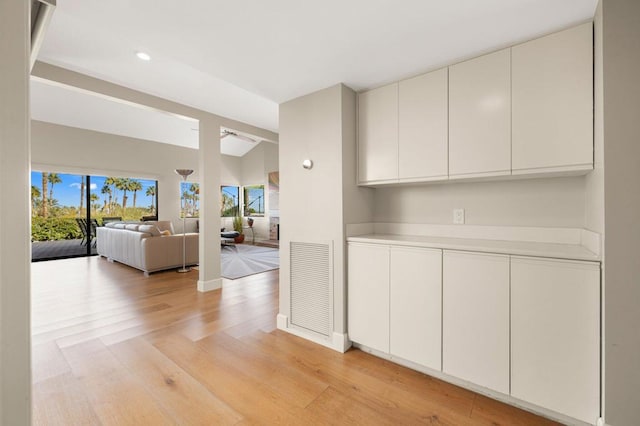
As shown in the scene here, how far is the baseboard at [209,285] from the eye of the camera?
159 inches

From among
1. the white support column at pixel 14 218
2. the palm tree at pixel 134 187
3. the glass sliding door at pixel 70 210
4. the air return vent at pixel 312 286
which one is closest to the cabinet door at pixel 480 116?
the air return vent at pixel 312 286

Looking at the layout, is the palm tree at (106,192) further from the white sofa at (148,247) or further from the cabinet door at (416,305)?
the cabinet door at (416,305)

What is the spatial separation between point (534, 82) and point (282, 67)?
1.74 meters

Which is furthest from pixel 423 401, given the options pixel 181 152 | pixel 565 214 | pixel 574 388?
pixel 181 152

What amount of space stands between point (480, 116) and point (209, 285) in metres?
Answer: 3.85

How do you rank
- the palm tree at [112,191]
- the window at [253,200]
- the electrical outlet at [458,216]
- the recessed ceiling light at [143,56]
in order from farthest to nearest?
1. the window at [253,200]
2. the palm tree at [112,191]
3. the recessed ceiling light at [143,56]
4. the electrical outlet at [458,216]

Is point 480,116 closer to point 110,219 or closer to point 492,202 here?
point 492,202

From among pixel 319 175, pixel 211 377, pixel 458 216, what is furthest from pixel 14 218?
pixel 458 216

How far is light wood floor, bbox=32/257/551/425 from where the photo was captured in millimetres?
1664

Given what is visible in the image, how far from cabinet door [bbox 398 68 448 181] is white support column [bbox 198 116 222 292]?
2.94 m

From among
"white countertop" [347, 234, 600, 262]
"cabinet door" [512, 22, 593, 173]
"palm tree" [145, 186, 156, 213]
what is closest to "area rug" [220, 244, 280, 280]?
"palm tree" [145, 186, 156, 213]

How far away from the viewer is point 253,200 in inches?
405

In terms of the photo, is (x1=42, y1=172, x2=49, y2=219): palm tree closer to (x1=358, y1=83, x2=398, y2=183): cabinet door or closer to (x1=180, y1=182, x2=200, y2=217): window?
(x1=180, y1=182, x2=200, y2=217): window

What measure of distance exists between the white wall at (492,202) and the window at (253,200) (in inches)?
303
